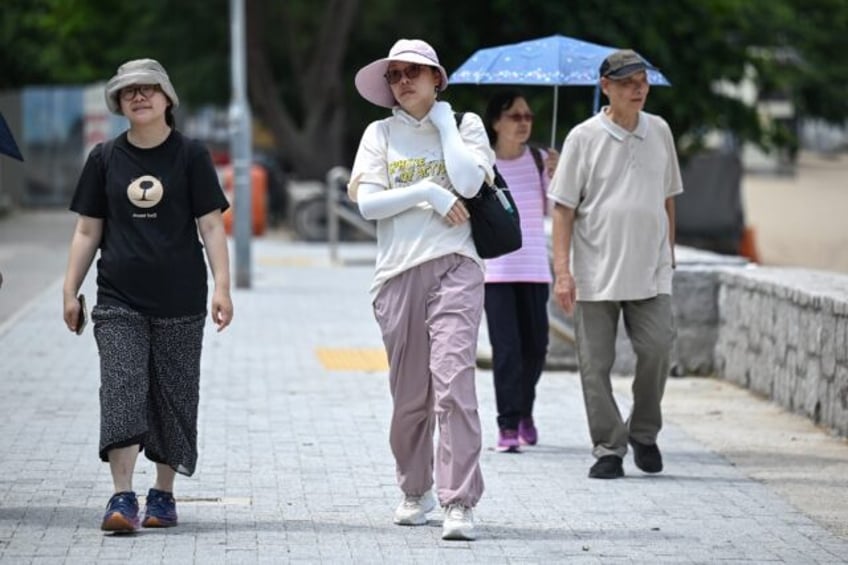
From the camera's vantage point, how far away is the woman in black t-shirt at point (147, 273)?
285 inches

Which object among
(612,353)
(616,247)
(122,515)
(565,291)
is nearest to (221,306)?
(122,515)

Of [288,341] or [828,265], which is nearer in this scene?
[288,341]

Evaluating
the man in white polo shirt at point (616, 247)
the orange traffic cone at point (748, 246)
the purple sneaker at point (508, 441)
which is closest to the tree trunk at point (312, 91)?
the orange traffic cone at point (748, 246)

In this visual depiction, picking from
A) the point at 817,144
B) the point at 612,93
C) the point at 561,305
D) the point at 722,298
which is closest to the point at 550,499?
the point at 561,305

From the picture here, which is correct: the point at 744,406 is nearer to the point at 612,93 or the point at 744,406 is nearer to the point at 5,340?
the point at 612,93

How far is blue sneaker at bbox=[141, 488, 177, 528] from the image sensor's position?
Result: 7434 millimetres

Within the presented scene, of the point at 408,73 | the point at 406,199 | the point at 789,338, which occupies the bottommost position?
the point at 789,338

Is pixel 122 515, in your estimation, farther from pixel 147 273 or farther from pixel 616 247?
pixel 616 247

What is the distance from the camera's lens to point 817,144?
92062 millimetres

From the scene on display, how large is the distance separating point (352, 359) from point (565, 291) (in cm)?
515

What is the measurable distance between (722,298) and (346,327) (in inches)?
168

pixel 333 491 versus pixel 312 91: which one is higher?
pixel 333 491

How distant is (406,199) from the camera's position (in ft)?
24.0

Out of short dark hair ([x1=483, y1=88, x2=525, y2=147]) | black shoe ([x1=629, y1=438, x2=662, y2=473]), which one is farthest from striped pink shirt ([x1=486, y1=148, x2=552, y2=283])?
black shoe ([x1=629, y1=438, x2=662, y2=473])
